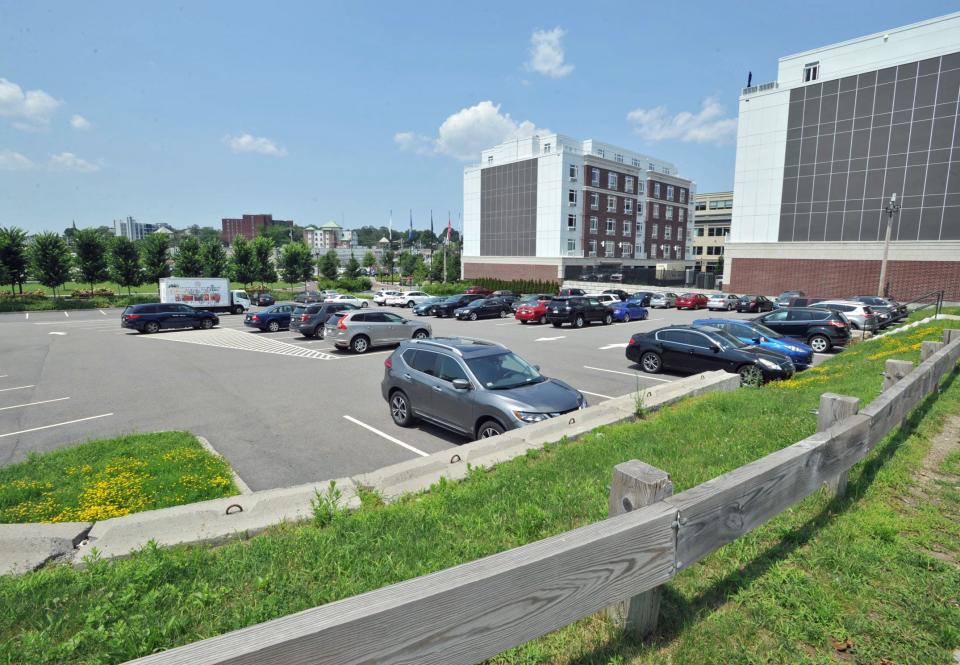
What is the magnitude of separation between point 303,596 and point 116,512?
3.77 meters

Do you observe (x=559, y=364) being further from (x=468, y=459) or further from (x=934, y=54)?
(x=934, y=54)

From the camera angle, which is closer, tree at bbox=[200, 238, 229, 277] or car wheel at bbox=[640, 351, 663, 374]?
car wheel at bbox=[640, 351, 663, 374]

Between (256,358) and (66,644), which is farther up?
(66,644)

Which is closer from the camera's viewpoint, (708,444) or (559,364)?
(708,444)

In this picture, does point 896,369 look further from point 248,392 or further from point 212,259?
point 212,259

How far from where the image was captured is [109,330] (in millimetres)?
30297

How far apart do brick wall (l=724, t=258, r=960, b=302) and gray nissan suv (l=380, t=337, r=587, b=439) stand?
45.5 metres

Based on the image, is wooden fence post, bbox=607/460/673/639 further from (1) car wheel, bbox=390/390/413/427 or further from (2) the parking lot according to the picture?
(1) car wheel, bbox=390/390/413/427

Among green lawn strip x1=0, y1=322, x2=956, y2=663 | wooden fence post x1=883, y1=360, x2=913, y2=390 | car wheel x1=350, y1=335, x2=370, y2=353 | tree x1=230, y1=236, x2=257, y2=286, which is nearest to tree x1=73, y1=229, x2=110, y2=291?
tree x1=230, y1=236, x2=257, y2=286

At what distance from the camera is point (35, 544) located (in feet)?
14.1

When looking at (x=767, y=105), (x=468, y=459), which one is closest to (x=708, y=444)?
(x=468, y=459)

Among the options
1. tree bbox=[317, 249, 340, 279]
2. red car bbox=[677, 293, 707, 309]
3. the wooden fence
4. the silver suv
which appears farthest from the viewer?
tree bbox=[317, 249, 340, 279]

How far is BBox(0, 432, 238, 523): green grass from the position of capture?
5.77m

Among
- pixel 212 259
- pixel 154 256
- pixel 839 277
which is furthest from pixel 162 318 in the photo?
pixel 839 277
